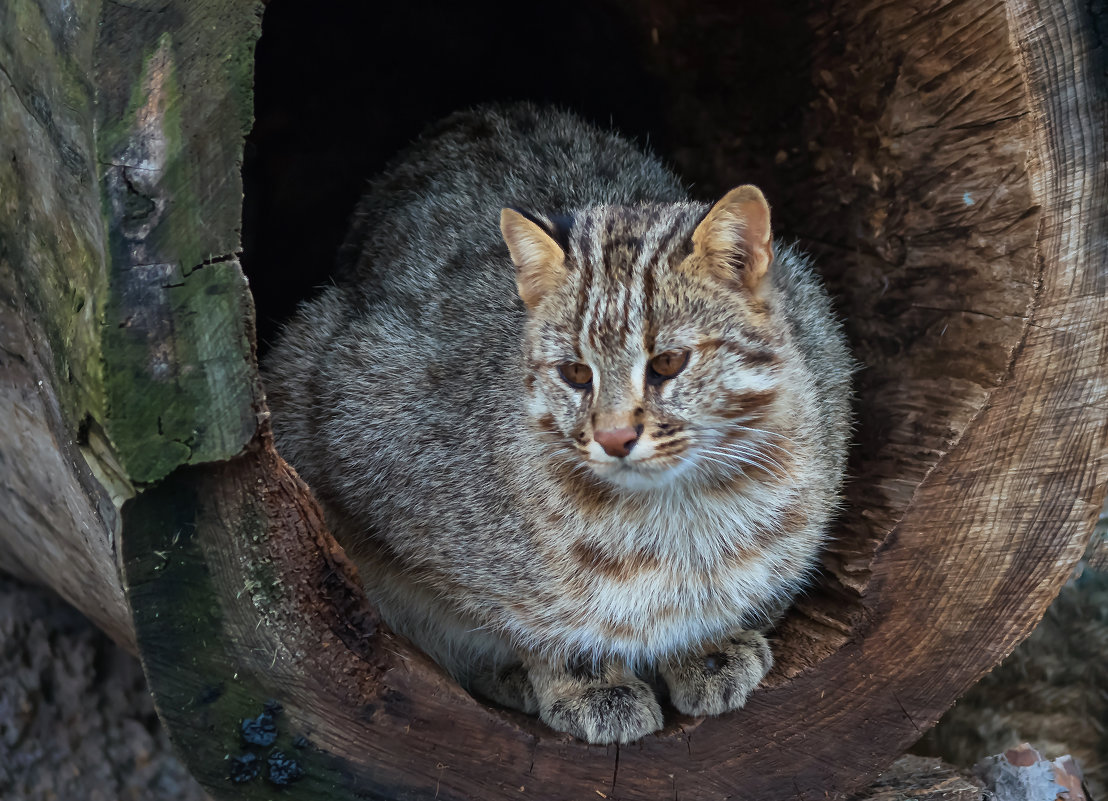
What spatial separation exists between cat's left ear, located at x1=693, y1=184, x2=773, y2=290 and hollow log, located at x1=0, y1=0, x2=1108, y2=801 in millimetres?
701

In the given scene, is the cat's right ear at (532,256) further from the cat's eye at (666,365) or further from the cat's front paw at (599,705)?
the cat's front paw at (599,705)

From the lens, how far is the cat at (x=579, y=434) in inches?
121

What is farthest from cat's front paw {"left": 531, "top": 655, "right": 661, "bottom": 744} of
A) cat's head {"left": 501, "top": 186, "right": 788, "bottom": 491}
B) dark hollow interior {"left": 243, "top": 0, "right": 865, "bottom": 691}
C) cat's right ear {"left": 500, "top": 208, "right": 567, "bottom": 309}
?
dark hollow interior {"left": 243, "top": 0, "right": 865, "bottom": 691}

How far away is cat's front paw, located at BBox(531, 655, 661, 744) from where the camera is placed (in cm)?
326

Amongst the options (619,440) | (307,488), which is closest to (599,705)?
(619,440)

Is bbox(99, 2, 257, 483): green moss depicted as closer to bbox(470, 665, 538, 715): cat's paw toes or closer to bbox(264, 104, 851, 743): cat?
Result: bbox(264, 104, 851, 743): cat

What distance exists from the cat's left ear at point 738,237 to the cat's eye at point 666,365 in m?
0.33

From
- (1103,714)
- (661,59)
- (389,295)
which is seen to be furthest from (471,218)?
(1103,714)

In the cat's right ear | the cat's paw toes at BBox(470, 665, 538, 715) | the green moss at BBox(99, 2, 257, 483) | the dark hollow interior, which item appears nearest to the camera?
the green moss at BBox(99, 2, 257, 483)

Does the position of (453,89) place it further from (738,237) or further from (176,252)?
(176,252)

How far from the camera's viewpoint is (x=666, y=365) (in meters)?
3.04

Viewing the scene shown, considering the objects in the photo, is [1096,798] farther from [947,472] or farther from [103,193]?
[103,193]

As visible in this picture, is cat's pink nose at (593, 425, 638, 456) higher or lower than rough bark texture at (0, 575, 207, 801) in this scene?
higher

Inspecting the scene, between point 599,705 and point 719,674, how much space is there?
0.41 m
